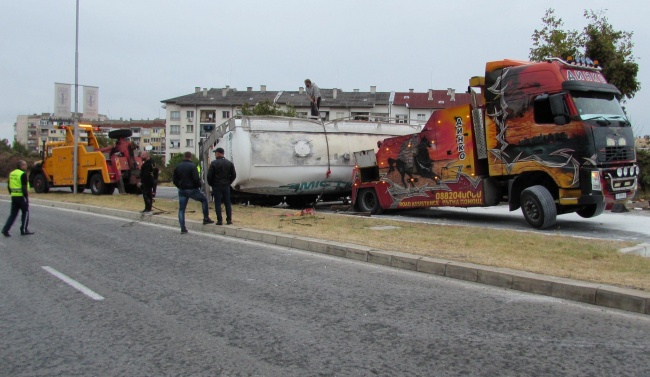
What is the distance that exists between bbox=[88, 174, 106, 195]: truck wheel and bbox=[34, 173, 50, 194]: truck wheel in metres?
3.24

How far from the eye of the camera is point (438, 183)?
1320 centimetres

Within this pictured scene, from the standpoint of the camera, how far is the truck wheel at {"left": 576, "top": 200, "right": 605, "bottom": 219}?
410 inches

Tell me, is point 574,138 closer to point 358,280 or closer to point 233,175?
point 358,280

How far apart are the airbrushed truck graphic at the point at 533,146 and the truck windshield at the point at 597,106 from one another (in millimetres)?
25

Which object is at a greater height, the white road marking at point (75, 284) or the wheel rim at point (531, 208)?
the wheel rim at point (531, 208)

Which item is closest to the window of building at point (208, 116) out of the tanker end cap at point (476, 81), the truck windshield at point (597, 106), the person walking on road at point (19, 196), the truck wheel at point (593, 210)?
the person walking on road at point (19, 196)

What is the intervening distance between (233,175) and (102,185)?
12.8 meters

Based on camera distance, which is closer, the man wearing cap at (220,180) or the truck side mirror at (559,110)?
the truck side mirror at (559,110)

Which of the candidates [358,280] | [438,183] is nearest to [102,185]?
[438,183]

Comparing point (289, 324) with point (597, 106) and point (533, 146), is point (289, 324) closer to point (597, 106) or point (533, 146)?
point (533, 146)

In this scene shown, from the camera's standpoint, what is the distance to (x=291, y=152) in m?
16.0

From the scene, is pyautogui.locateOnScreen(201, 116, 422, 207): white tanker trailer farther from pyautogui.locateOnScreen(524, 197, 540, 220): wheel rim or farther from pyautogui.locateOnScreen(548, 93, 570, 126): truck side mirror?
pyautogui.locateOnScreen(548, 93, 570, 126): truck side mirror

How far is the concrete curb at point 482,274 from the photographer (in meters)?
5.52

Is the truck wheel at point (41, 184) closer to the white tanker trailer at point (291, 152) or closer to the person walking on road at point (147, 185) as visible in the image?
the white tanker trailer at point (291, 152)
